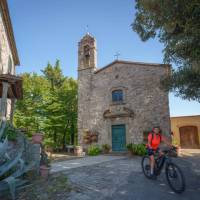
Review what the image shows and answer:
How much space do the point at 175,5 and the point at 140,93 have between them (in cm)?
874

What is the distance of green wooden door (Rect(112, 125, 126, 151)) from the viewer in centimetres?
1392

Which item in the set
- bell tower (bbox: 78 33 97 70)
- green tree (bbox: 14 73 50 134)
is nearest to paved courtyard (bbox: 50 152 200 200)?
green tree (bbox: 14 73 50 134)

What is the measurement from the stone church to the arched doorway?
29.6ft

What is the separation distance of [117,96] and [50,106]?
7.11 m

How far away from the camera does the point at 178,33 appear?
22.6 feet

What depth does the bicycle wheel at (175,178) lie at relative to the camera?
371cm

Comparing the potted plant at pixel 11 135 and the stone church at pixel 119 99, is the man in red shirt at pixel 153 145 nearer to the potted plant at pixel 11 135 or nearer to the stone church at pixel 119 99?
the potted plant at pixel 11 135

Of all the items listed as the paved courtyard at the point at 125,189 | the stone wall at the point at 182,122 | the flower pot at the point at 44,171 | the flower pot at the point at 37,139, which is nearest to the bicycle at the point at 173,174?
the paved courtyard at the point at 125,189

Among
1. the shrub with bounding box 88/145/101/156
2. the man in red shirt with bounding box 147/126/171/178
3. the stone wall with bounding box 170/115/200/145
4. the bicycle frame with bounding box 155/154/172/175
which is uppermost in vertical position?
the stone wall with bounding box 170/115/200/145

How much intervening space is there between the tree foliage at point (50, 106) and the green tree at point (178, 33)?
1183cm

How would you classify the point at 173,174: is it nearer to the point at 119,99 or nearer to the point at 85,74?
the point at 119,99

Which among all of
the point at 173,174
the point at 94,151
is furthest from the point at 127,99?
the point at 173,174

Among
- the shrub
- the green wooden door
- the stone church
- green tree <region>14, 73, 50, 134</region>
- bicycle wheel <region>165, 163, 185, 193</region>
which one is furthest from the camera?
green tree <region>14, 73, 50, 134</region>

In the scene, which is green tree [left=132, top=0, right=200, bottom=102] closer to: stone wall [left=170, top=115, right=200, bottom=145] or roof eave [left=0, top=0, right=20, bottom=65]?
roof eave [left=0, top=0, right=20, bottom=65]
